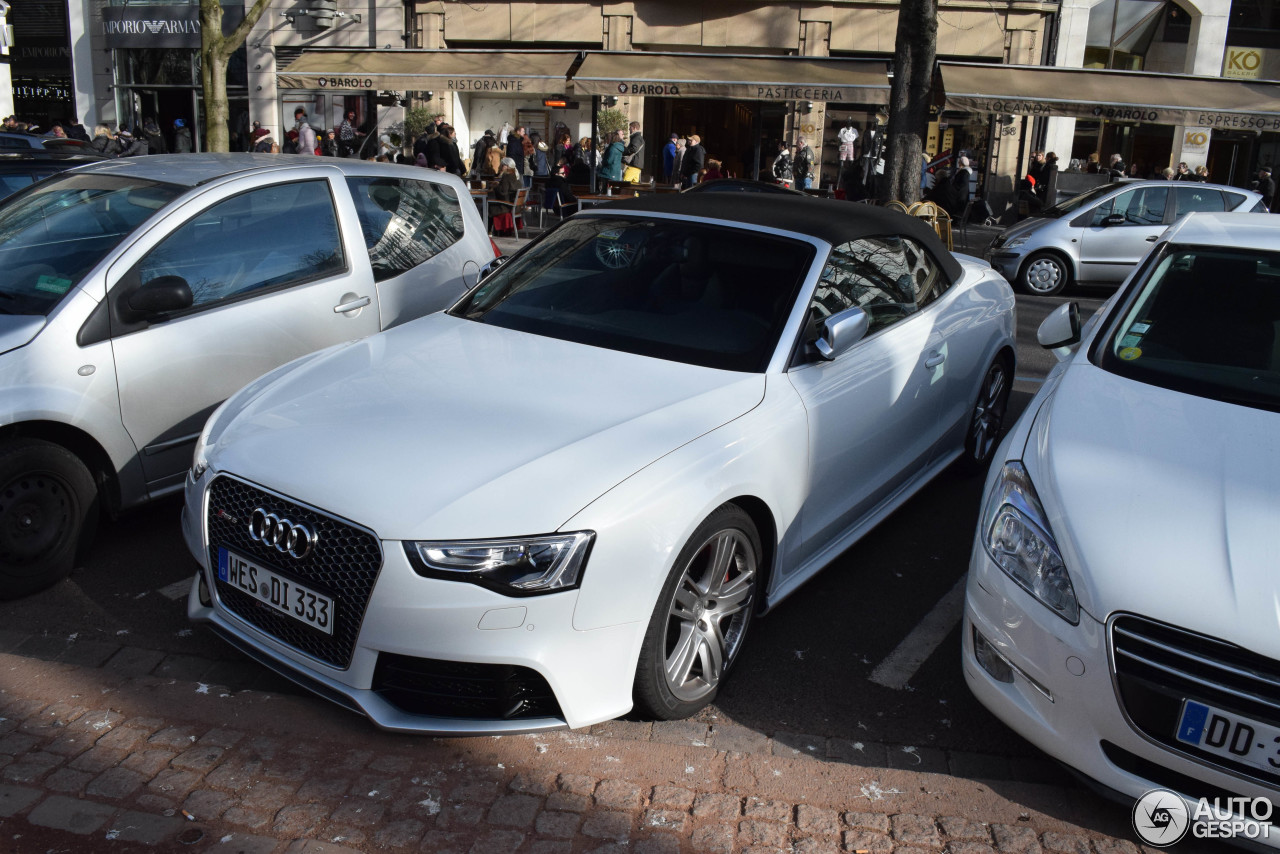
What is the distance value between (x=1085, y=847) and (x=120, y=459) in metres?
3.75

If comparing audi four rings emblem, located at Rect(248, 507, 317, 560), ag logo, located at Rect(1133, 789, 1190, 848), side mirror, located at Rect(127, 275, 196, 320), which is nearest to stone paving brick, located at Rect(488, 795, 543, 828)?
audi four rings emblem, located at Rect(248, 507, 317, 560)

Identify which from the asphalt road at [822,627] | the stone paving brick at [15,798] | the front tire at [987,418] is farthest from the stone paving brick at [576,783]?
the front tire at [987,418]

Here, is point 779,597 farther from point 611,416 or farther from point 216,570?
point 216,570

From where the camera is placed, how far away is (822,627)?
13.6 feet

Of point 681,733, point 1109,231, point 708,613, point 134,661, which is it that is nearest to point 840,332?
point 708,613

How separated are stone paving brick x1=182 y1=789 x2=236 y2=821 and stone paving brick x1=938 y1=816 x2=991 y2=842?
1996mm

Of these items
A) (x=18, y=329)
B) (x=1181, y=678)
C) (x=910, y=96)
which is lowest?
(x=1181, y=678)

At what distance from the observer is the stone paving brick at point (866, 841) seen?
2842mm

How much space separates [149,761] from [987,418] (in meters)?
4.45

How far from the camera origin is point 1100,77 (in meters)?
17.8

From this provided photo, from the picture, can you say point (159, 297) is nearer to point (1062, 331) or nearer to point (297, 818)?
point (297, 818)

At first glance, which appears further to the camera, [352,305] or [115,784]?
[352,305]

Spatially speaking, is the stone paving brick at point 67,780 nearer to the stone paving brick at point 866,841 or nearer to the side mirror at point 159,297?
the side mirror at point 159,297

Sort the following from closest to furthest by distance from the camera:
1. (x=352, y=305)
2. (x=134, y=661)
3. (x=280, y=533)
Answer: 1. (x=280, y=533)
2. (x=134, y=661)
3. (x=352, y=305)
